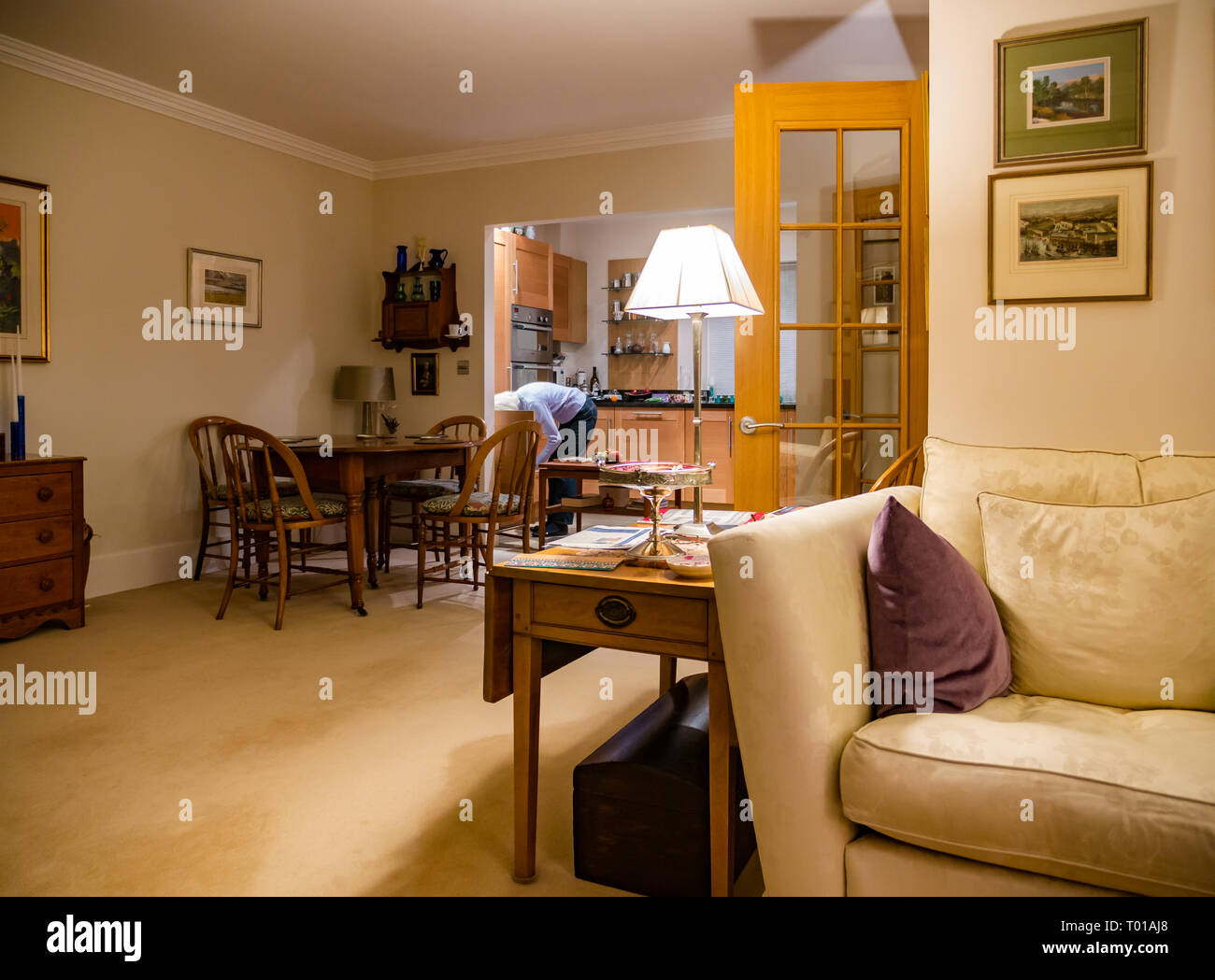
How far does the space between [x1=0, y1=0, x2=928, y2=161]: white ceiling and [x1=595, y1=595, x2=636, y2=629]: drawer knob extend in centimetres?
301

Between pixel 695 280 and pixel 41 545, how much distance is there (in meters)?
3.18

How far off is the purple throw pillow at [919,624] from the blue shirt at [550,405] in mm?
4360

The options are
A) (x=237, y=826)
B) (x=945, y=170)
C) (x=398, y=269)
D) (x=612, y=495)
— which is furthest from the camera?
(x=398, y=269)

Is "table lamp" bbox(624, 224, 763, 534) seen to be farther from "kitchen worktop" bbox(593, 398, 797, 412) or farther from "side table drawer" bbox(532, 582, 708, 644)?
"kitchen worktop" bbox(593, 398, 797, 412)

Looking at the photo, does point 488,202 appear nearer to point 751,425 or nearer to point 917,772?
point 751,425

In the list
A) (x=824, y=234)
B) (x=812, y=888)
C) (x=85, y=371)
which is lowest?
(x=812, y=888)

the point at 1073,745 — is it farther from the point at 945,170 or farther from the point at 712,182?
the point at 712,182

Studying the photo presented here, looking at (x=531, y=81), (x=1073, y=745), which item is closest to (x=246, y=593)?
(x=531, y=81)

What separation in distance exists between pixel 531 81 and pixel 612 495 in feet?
8.11

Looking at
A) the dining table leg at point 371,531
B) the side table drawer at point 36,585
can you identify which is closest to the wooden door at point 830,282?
the dining table leg at point 371,531

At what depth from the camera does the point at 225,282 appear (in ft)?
16.7

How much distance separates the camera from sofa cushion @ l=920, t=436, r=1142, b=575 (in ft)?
6.17

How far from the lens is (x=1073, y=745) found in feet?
4.43

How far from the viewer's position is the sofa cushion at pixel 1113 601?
5.26 ft
